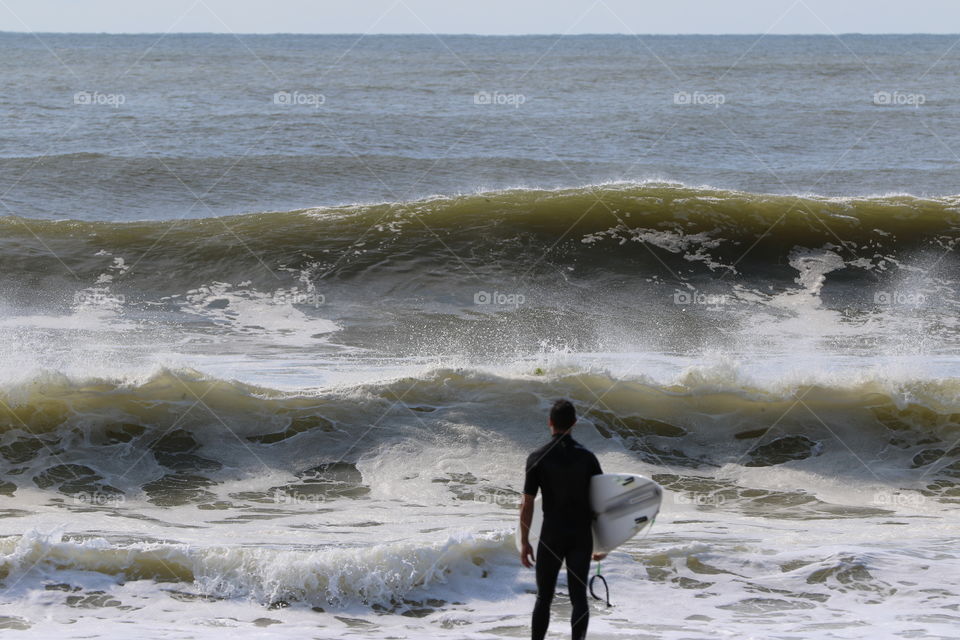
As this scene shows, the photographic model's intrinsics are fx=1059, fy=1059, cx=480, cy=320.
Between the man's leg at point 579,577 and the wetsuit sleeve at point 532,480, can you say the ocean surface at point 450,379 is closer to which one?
the man's leg at point 579,577

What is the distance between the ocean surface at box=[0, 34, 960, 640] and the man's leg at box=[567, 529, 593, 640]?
1.93 feet

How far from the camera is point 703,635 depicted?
604 centimetres

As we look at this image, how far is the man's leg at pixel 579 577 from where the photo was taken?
5410 mm

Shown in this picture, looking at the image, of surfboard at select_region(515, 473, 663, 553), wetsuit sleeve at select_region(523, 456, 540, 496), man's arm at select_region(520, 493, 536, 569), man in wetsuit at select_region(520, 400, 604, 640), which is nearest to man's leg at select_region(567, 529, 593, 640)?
man in wetsuit at select_region(520, 400, 604, 640)

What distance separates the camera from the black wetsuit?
5.41 m

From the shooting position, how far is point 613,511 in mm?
5512

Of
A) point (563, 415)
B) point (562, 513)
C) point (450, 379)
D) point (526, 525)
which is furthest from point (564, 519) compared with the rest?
point (450, 379)

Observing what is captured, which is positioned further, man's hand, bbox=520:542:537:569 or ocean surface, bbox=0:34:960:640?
ocean surface, bbox=0:34:960:640

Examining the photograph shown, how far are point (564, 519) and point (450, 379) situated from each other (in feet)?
16.5

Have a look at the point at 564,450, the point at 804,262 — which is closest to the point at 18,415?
the point at 564,450

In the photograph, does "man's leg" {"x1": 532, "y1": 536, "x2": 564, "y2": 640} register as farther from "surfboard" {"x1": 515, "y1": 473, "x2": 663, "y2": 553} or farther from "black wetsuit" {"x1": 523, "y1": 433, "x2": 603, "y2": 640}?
"surfboard" {"x1": 515, "y1": 473, "x2": 663, "y2": 553}

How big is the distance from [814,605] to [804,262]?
11133mm

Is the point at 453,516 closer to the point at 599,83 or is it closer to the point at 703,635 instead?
the point at 703,635

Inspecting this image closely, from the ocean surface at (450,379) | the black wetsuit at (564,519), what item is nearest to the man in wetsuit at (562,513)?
the black wetsuit at (564,519)
